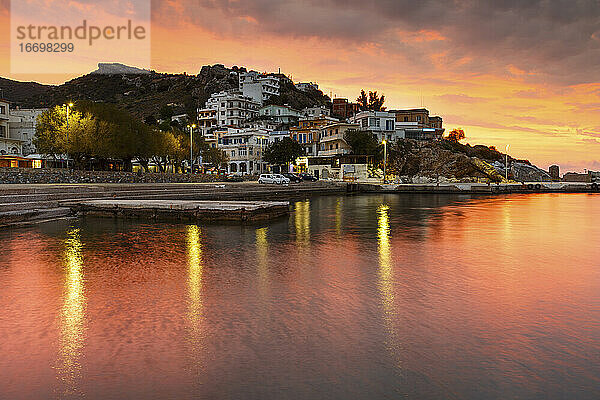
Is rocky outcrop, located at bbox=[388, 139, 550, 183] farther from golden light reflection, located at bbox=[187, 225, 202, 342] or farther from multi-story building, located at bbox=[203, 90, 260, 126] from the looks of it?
golden light reflection, located at bbox=[187, 225, 202, 342]

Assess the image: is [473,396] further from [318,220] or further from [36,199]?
[36,199]

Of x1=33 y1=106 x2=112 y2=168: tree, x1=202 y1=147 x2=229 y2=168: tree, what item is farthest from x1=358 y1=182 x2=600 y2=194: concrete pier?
x1=33 y1=106 x2=112 y2=168: tree

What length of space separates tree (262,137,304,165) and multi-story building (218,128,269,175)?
31.8ft

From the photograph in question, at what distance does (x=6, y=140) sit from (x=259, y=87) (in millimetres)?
111432

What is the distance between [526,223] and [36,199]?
36528mm

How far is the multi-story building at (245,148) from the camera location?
384 ft

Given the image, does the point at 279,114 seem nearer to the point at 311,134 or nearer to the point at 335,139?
the point at 311,134

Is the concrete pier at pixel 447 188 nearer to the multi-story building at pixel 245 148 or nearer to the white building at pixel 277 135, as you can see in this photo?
the multi-story building at pixel 245 148

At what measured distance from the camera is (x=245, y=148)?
387ft

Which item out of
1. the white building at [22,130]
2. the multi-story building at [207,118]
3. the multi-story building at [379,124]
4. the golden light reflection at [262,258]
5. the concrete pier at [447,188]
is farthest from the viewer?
the multi-story building at [207,118]

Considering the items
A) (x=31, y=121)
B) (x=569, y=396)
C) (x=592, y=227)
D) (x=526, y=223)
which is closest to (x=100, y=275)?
(x=569, y=396)

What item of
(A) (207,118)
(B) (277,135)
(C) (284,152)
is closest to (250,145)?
(B) (277,135)

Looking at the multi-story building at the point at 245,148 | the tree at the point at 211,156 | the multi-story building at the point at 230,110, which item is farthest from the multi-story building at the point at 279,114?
the tree at the point at 211,156

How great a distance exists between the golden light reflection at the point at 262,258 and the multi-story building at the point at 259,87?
151673 millimetres
